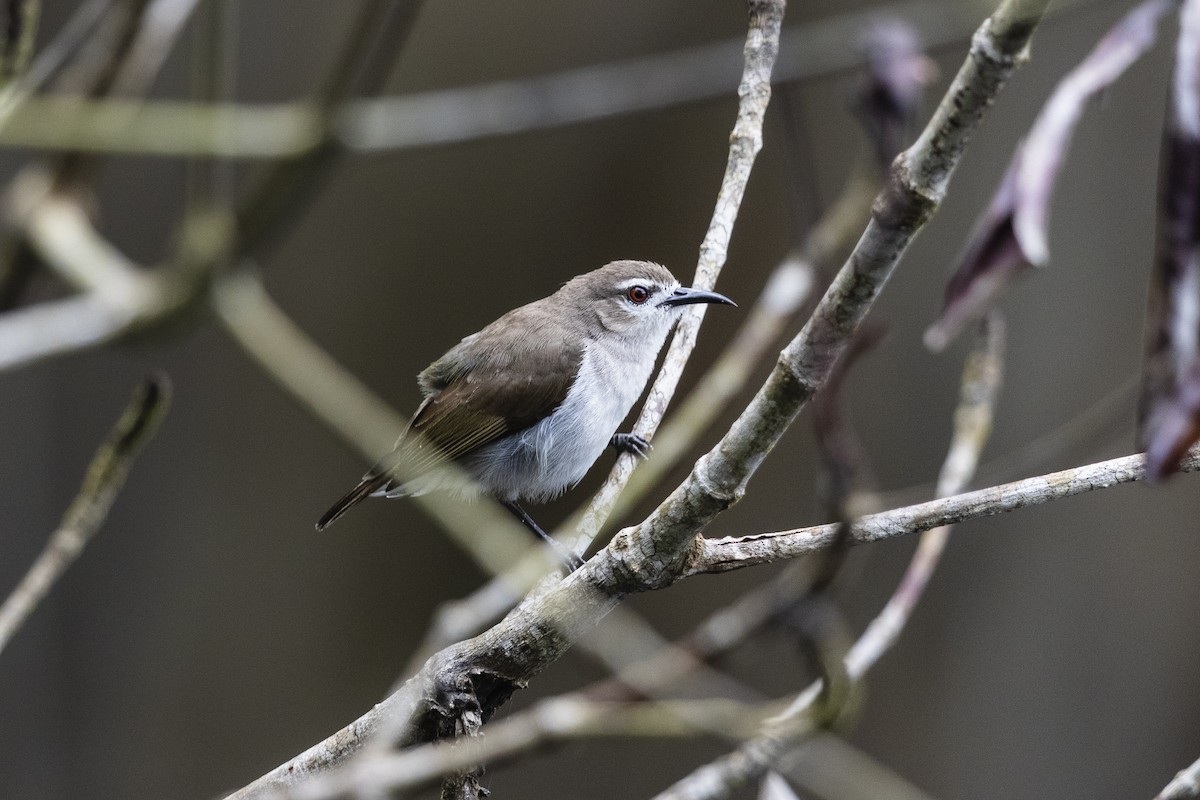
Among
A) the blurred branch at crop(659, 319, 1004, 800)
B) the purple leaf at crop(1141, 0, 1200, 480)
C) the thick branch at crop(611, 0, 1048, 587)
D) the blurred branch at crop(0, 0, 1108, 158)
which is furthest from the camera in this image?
the blurred branch at crop(0, 0, 1108, 158)

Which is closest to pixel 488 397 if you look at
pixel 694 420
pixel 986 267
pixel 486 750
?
pixel 694 420

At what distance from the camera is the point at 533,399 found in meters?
4.60

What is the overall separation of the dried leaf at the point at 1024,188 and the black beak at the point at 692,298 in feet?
7.67

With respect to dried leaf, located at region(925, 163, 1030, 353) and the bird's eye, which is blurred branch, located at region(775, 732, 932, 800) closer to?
dried leaf, located at region(925, 163, 1030, 353)

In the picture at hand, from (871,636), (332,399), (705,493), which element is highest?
(332,399)

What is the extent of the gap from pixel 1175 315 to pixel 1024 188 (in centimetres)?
19

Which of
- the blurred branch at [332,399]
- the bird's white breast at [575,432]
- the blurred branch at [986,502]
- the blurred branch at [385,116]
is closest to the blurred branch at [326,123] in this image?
the blurred branch at [385,116]

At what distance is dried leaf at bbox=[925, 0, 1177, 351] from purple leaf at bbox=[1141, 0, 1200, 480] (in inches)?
5.0

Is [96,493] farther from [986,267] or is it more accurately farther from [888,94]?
[986,267]

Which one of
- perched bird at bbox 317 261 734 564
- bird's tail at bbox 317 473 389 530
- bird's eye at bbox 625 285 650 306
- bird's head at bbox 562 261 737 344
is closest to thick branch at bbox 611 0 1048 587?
perched bird at bbox 317 261 734 564

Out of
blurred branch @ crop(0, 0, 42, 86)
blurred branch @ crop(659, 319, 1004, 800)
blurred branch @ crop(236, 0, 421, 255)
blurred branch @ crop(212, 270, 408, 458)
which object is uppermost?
blurred branch @ crop(0, 0, 42, 86)

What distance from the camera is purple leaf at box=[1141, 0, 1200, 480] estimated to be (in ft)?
3.06

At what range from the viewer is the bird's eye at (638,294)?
189 inches

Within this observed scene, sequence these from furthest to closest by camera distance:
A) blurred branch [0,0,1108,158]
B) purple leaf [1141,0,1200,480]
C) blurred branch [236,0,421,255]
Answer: blurred branch [0,0,1108,158]
blurred branch [236,0,421,255]
purple leaf [1141,0,1200,480]
